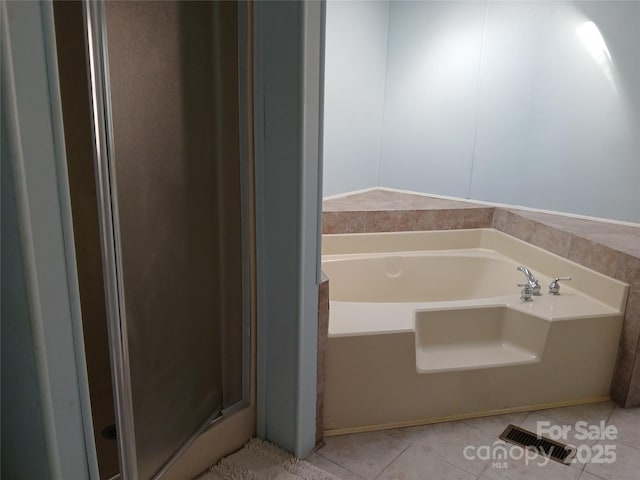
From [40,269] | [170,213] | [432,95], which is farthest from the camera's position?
[432,95]

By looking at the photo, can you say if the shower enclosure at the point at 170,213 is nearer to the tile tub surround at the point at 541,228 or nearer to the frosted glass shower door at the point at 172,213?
the frosted glass shower door at the point at 172,213

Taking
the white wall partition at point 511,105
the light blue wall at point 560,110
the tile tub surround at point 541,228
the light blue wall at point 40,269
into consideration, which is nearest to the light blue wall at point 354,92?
the white wall partition at point 511,105

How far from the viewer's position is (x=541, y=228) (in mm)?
2607

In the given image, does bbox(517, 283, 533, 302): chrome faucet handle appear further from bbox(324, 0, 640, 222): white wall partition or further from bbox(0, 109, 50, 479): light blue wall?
bbox(0, 109, 50, 479): light blue wall

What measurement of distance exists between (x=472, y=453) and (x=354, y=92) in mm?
2128

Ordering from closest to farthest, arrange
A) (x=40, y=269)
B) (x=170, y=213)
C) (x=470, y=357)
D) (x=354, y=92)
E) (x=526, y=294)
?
(x=40, y=269) < (x=170, y=213) < (x=470, y=357) < (x=526, y=294) < (x=354, y=92)

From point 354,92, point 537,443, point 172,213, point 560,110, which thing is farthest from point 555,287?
point 172,213

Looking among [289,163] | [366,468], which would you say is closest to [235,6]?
[289,163]

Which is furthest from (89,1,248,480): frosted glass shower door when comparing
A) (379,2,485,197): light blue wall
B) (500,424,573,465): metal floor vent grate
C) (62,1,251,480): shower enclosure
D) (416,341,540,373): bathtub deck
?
(379,2,485,197): light blue wall

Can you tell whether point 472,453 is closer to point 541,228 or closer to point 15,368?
point 541,228

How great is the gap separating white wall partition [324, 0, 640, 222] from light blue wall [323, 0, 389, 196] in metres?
0.01

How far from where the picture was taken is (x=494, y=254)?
2891 millimetres

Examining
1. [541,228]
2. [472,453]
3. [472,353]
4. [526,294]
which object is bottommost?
[472,453]

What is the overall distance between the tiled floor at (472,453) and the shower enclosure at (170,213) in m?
0.46
